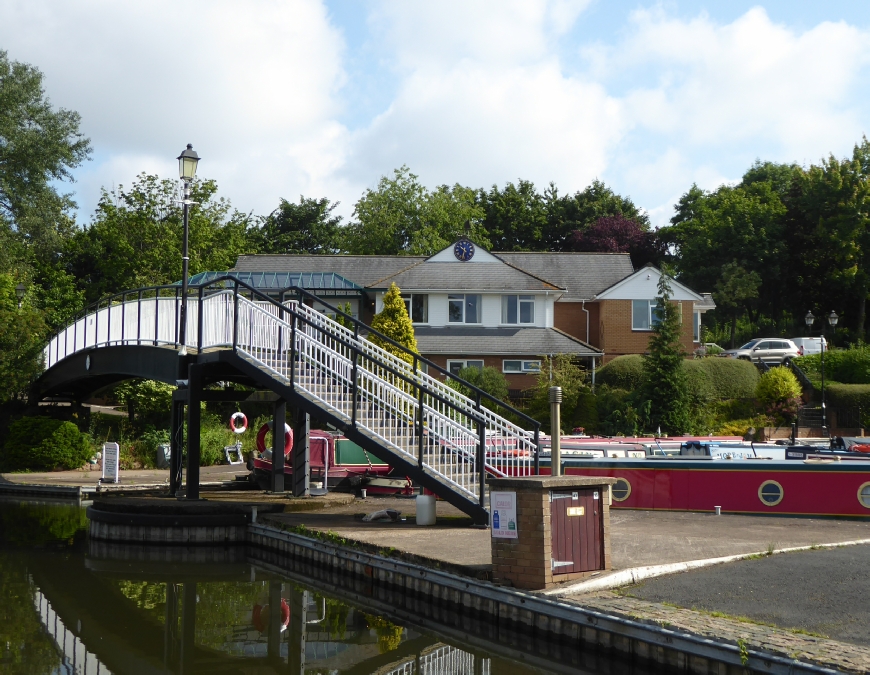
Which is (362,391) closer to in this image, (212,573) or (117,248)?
(212,573)

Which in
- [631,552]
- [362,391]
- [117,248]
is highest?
[117,248]

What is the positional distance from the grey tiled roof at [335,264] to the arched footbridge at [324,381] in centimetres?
2467

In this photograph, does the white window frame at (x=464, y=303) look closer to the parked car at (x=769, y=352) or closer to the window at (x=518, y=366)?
the window at (x=518, y=366)

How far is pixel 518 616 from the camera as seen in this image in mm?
10078

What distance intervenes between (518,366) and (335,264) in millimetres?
11802

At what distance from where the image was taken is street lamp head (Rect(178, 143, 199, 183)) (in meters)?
17.2

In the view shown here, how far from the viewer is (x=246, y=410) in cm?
3781

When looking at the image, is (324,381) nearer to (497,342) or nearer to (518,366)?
(518,366)

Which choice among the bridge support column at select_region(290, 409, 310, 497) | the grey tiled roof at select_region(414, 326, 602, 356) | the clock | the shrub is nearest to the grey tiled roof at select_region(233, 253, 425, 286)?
the clock

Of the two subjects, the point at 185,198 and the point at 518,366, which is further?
the point at 518,366

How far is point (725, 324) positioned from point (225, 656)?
5537 cm

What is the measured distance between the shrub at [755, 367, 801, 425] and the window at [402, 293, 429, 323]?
47.9ft

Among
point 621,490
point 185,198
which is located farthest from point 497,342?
point 185,198

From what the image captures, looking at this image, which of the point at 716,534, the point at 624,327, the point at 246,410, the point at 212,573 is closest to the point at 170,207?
the point at 246,410
